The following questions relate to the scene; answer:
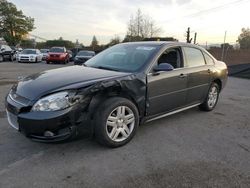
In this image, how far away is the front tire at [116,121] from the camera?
351 cm

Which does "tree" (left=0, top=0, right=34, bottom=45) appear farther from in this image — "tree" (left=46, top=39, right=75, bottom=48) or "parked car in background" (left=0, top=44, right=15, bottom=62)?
"parked car in background" (left=0, top=44, right=15, bottom=62)

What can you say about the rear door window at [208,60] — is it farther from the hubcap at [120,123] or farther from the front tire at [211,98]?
the hubcap at [120,123]

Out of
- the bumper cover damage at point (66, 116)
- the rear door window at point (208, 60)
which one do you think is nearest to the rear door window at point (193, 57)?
the rear door window at point (208, 60)

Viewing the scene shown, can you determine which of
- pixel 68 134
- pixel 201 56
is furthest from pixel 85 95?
pixel 201 56

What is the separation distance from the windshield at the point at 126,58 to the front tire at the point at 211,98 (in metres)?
2.03

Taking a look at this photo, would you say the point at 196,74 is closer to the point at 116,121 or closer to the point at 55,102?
the point at 116,121

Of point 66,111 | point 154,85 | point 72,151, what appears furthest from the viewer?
point 154,85

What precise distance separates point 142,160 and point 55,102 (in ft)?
4.49

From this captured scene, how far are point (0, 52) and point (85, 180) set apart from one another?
2258cm

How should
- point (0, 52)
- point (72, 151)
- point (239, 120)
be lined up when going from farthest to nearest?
point (0, 52) < point (239, 120) < point (72, 151)

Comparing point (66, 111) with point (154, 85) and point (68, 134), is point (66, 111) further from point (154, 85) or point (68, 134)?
point (154, 85)

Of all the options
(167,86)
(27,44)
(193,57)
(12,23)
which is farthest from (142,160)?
(27,44)

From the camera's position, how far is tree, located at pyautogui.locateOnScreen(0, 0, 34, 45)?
59812 mm

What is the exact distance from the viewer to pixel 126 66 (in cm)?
429
